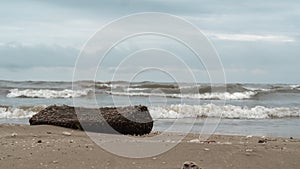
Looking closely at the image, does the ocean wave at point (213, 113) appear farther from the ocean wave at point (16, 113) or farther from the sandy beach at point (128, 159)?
the sandy beach at point (128, 159)

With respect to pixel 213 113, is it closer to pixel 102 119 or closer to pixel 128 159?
pixel 102 119

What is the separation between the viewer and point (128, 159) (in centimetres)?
558

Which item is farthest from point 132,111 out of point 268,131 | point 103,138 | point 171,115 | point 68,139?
point 171,115

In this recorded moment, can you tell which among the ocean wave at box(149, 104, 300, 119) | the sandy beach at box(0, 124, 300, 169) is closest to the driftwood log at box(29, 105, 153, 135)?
the sandy beach at box(0, 124, 300, 169)

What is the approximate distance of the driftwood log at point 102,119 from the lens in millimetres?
8312

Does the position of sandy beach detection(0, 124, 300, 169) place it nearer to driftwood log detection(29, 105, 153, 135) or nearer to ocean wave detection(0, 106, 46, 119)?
driftwood log detection(29, 105, 153, 135)

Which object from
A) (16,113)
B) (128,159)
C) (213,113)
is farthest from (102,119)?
(213,113)

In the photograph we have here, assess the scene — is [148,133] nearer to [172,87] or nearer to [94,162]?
[94,162]

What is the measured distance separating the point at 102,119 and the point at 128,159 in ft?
9.31

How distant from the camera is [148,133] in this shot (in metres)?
8.72

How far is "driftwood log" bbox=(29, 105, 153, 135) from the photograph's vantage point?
831cm

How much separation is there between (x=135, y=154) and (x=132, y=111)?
8.91ft

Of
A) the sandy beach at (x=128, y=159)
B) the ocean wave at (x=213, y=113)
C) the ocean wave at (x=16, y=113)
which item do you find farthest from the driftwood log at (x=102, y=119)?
the ocean wave at (x=213, y=113)

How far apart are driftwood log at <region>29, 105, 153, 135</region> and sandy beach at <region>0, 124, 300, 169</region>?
1.46m
